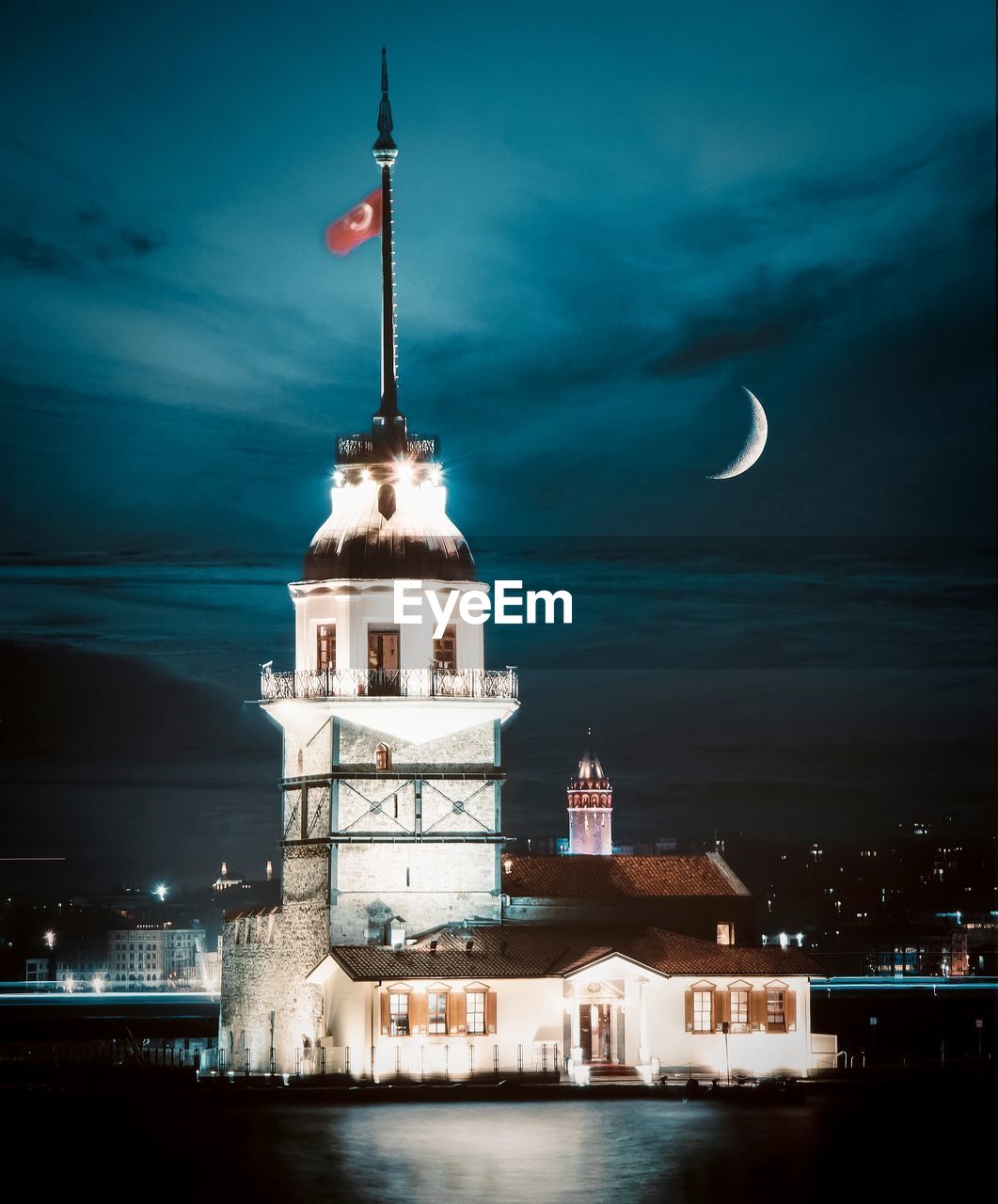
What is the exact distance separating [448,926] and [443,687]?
6.29m

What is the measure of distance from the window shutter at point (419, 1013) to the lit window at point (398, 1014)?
11 cm

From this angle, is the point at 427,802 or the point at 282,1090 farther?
the point at 427,802

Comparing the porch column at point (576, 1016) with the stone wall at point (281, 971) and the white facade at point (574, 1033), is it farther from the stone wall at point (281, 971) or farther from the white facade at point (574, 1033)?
the stone wall at point (281, 971)

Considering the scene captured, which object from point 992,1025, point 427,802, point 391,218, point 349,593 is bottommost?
point 992,1025

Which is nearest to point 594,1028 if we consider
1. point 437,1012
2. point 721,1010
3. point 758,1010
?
point 721,1010

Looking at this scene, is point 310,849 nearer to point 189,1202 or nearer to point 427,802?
point 427,802

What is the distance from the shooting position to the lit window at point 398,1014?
200ft

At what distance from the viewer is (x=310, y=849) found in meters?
66.7

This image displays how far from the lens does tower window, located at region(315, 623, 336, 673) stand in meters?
67.2

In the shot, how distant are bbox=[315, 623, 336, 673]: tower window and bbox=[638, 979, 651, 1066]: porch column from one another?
12235 mm

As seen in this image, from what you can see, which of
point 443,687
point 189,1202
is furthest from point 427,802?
point 189,1202

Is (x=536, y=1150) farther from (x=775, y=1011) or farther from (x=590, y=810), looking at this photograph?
(x=590, y=810)

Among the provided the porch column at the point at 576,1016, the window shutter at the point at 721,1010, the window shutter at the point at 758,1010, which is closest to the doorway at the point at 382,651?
the porch column at the point at 576,1016

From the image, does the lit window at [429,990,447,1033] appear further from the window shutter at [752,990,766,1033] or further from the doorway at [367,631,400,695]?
the doorway at [367,631,400,695]
